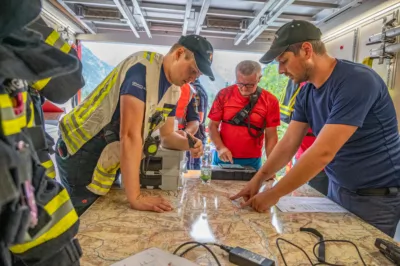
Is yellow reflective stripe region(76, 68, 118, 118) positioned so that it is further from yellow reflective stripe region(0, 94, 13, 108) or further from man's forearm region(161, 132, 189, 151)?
yellow reflective stripe region(0, 94, 13, 108)

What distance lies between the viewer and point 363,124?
1372mm

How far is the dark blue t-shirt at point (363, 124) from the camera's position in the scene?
1255 millimetres

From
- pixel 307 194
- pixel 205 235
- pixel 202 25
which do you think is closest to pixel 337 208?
pixel 307 194

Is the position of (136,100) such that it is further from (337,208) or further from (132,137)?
(337,208)

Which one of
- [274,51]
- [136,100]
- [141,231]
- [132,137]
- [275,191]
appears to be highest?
[274,51]

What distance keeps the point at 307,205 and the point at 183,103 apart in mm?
1849

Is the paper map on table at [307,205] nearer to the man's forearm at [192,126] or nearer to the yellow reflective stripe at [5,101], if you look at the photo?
the yellow reflective stripe at [5,101]

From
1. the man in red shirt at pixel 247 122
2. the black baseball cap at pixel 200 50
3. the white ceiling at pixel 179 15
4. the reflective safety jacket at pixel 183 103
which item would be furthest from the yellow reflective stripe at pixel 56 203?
the white ceiling at pixel 179 15

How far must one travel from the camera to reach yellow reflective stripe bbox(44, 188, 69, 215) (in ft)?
1.65

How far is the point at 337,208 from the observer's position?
135 centimetres

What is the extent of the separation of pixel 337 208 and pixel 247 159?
1224 millimetres

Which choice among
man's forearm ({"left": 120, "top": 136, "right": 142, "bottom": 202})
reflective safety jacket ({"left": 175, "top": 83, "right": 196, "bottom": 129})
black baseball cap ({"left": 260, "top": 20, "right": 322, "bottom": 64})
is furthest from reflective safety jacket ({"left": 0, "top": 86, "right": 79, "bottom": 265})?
reflective safety jacket ({"left": 175, "top": 83, "right": 196, "bottom": 129})

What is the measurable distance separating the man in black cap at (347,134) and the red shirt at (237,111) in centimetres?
96

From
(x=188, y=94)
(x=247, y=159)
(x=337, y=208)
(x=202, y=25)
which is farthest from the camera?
(x=202, y=25)
